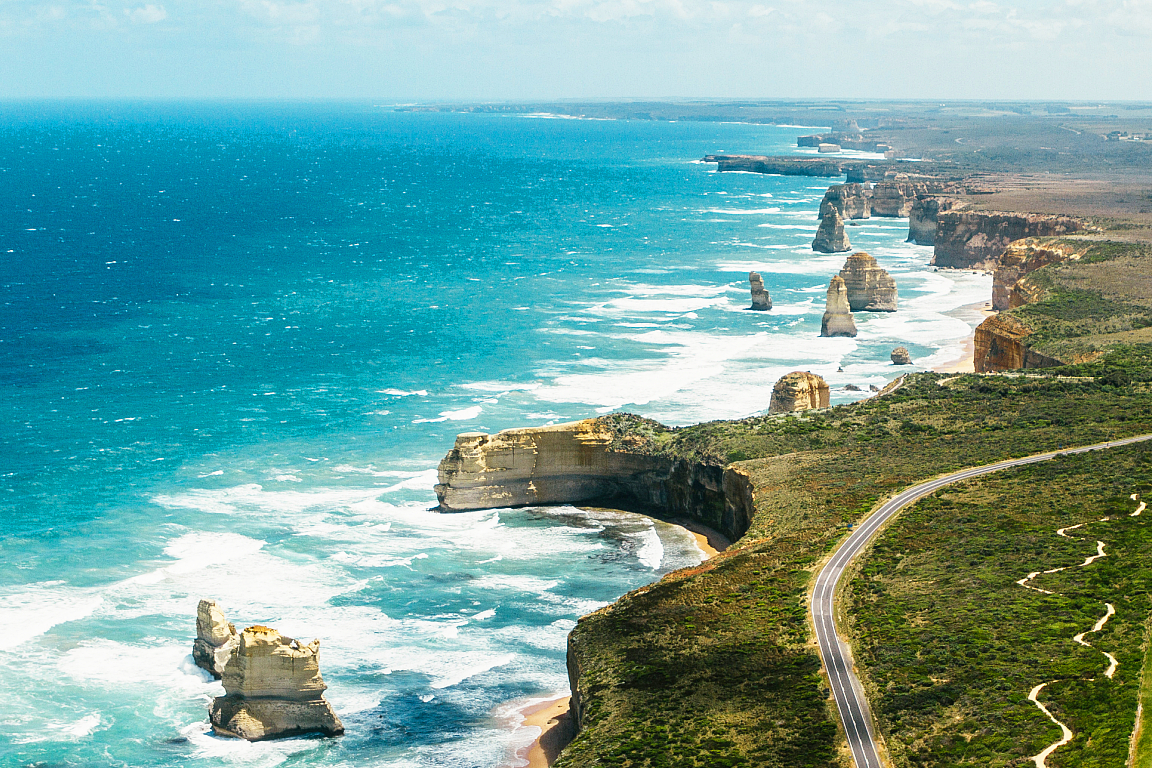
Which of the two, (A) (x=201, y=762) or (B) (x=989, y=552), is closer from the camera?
(A) (x=201, y=762)

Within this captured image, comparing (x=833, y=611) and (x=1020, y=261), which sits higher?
(x=1020, y=261)

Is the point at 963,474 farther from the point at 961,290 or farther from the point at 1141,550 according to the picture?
the point at 961,290

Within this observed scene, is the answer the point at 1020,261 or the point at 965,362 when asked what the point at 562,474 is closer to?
the point at 965,362

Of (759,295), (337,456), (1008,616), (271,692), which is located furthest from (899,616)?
(759,295)

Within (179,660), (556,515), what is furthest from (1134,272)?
(179,660)

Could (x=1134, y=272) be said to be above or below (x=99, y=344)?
above

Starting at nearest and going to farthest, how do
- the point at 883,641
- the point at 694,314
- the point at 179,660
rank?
the point at 883,641
the point at 179,660
the point at 694,314
